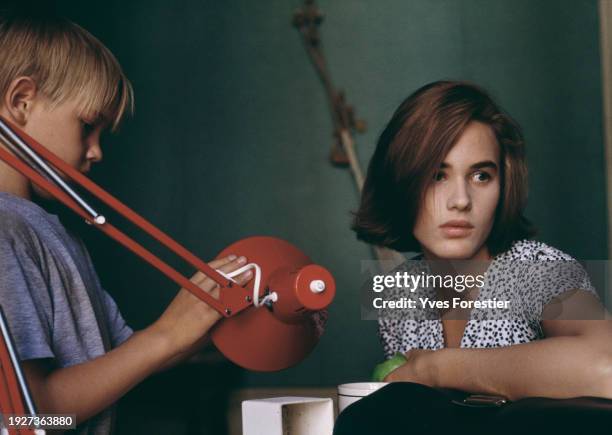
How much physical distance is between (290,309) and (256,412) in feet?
0.34

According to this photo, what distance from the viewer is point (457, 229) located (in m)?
1.03

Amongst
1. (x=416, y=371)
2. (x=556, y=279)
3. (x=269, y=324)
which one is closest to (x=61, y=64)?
(x=269, y=324)

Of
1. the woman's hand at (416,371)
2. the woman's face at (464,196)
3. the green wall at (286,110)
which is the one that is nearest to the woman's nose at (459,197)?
the woman's face at (464,196)

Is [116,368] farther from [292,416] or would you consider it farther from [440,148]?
[440,148]

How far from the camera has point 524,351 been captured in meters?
0.80

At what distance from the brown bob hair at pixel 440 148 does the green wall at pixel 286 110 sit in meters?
1.13

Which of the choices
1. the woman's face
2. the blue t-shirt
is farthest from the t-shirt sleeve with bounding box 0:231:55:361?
the woman's face

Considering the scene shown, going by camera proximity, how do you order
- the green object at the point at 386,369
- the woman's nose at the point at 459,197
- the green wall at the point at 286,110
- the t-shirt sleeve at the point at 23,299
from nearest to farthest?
the t-shirt sleeve at the point at 23,299, the green object at the point at 386,369, the woman's nose at the point at 459,197, the green wall at the point at 286,110

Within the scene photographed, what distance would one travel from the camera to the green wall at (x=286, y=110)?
2199mm

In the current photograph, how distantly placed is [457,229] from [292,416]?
40cm

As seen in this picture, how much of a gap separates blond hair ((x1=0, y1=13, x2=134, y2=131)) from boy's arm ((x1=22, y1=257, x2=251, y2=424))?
33 centimetres

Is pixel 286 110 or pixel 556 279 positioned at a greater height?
pixel 286 110

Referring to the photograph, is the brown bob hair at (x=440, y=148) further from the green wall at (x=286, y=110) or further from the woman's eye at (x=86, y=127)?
the green wall at (x=286, y=110)

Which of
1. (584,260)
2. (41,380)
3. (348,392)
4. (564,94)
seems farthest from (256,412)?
(564,94)
